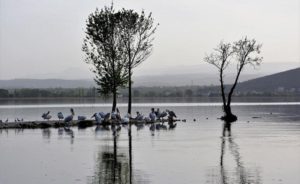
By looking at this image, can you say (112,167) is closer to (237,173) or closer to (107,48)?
(237,173)

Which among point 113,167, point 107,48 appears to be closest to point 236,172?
point 113,167

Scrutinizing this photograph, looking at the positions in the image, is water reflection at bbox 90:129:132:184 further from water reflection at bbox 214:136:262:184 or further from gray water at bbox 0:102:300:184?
water reflection at bbox 214:136:262:184

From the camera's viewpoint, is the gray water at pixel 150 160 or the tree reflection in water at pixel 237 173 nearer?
the tree reflection in water at pixel 237 173

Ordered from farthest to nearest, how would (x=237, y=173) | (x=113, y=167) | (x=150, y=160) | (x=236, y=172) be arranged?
(x=150, y=160) < (x=113, y=167) < (x=236, y=172) < (x=237, y=173)

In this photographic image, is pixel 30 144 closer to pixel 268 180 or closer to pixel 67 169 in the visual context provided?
→ pixel 67 169

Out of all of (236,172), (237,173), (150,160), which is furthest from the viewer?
(150,160)

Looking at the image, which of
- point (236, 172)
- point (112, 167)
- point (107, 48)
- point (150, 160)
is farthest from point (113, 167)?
point (107, 48)

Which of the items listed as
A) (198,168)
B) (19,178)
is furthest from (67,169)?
(198,168)

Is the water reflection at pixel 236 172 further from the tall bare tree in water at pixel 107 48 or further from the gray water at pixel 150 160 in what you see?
the tall bare tree in water at pixel 107 48

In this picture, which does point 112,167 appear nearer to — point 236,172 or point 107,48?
point 236,172

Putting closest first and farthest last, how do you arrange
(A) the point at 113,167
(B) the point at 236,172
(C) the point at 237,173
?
(C) the point at 237,173 < (B) the point at 236,172 < (A) the point at 113,167

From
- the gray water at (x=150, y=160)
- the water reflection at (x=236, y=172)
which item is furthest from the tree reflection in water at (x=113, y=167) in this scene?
the water reflection at (x=236, y=172)

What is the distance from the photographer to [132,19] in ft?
190

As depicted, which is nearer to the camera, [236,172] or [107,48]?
[236,172]
